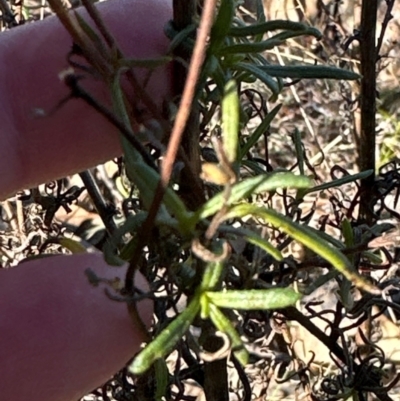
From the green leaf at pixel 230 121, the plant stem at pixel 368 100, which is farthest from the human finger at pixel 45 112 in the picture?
the green leaf at pixel 230 121

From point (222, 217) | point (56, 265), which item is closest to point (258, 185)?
point (222, 217)

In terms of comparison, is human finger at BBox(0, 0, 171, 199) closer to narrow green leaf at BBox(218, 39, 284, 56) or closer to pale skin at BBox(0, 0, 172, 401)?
pale skin at BBox(0, 0, 172, 401)

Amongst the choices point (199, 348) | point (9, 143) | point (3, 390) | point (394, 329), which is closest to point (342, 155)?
point (394, 329)

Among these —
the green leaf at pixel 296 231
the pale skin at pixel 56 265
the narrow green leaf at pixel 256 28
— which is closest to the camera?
the green leaf at pixel 296 231

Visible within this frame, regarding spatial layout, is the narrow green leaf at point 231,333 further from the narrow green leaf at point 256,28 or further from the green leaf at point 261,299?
the narrow green leaf at point 256,28

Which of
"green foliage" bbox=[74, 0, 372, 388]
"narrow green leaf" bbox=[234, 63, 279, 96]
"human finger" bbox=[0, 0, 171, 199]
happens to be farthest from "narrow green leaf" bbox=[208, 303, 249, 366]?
"human finger" bbox=[0, 0, 171, 199]

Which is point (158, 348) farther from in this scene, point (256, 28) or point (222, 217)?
point (256, 28)

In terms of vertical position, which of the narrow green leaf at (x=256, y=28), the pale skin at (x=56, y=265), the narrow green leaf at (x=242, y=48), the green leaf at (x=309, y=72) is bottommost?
the pale skin at (x=56, y=265)
